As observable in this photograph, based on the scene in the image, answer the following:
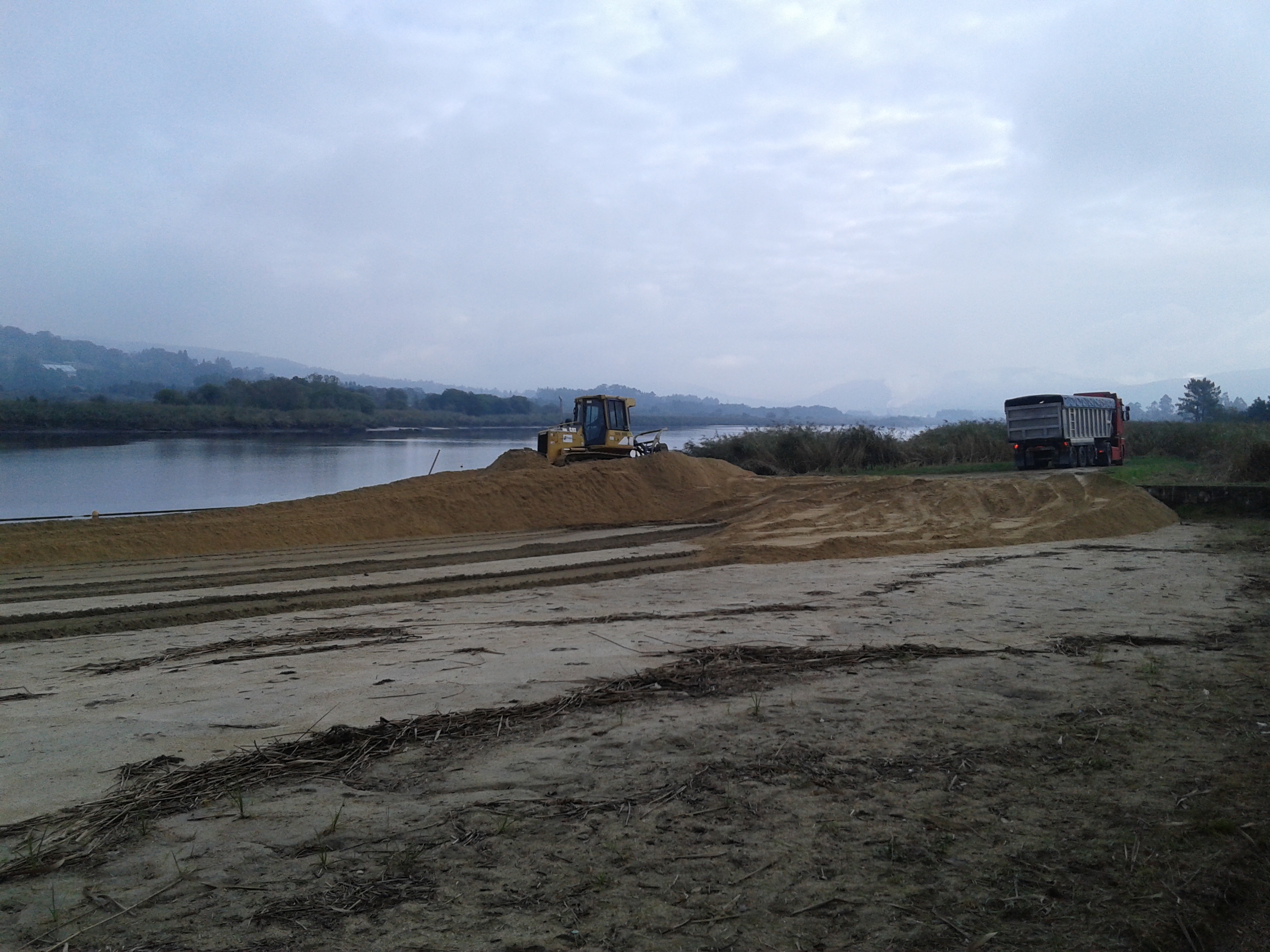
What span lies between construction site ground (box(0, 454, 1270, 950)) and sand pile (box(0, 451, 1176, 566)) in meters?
5.07

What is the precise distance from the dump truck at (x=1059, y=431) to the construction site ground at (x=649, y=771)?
18441 millimetres

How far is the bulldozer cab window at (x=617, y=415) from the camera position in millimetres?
28078

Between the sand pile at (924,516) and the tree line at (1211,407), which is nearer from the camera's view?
the sand pile at (924,516)

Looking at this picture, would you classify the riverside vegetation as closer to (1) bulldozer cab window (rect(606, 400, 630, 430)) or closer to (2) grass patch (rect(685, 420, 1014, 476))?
(2) grass patch (rect(685, 420, 1014, 476))

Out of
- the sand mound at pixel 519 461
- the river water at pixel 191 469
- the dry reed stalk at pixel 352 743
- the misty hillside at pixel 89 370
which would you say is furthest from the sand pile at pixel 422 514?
the misty hillside at pixel 89 370

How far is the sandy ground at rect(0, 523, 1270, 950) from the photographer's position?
10.1 ft

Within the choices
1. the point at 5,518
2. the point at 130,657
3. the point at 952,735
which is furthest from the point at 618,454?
the point at 952,735

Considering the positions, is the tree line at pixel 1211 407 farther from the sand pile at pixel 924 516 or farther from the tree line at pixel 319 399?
the tree line at pixel 319 399

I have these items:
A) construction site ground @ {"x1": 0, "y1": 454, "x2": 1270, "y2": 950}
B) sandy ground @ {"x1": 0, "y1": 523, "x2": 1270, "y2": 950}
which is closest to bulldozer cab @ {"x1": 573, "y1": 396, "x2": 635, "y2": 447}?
construction site ground @ {"x1": 0, "y1": 454, "x2": 1270, "y2": 950}

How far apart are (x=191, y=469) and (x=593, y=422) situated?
21568mm

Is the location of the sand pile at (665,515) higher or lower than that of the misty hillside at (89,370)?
lower

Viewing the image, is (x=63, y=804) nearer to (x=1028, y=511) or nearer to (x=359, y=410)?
(x=1028, y=511)

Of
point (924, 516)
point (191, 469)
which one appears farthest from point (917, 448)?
point (191, 469)

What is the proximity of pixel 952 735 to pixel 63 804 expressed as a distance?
4.80m
